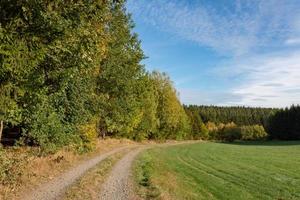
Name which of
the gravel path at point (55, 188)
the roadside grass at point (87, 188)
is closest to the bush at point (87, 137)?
the gravel path at point (55, 188)

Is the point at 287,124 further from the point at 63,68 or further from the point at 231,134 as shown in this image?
the point at 63,68

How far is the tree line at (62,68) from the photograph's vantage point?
46.9 ft

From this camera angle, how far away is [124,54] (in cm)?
4694

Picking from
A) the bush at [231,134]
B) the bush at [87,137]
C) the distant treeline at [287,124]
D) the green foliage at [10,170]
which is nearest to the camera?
the green foliage at [10,170]

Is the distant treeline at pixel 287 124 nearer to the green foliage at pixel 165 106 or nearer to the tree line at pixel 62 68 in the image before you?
the green foliage at pixel 165 106

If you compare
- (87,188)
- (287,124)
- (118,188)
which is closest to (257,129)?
(287,124)

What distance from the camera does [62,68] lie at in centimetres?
1708

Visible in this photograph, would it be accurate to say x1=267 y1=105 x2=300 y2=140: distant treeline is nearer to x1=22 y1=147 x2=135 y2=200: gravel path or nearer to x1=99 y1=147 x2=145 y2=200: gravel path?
x1=99 y1=147 x2=145 y2=200: gravel path

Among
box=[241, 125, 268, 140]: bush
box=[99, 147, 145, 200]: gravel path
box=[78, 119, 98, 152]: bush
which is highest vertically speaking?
box=[241, 125, 268, 140]: bush

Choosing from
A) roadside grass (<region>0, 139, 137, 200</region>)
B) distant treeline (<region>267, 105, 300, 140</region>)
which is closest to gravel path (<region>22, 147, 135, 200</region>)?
roadside grass (<region>0, 139, 137, 200</region>)

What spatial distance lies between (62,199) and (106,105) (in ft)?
106

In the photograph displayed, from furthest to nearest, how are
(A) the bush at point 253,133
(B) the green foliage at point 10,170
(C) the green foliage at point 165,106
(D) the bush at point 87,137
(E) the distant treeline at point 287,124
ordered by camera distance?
(A) the bush at point 253,133
(E) the distant treeline at point 287,124
(C) the green foliage at point 165,106
(D) the bush at point 87,137
(B) the green foliage at point 10,170

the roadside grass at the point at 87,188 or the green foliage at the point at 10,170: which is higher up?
the green foliage at the point at 10,170

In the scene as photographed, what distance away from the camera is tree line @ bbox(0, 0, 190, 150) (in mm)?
14289
